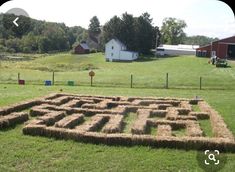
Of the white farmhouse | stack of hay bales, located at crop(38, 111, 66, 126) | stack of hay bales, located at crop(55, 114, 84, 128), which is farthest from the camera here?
the white farmhouse

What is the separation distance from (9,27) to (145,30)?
65.8 m

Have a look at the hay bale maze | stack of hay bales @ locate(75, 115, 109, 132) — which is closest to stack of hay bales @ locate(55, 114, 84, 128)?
the hay bale maze

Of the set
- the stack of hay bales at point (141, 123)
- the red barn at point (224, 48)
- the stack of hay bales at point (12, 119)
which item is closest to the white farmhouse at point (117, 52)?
the red barn at point (224, 48)

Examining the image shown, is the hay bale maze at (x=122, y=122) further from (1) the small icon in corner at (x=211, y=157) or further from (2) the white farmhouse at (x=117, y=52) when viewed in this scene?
(2) the white farmhouse at (x=117, y=52)

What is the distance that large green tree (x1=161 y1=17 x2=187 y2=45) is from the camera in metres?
108

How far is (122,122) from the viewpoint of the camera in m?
12.8

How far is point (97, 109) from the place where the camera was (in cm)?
1507

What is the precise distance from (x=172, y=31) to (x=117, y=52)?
51.3m

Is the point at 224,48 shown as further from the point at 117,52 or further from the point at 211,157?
the point at 211,157

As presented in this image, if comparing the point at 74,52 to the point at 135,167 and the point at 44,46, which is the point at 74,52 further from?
the point at 135,167

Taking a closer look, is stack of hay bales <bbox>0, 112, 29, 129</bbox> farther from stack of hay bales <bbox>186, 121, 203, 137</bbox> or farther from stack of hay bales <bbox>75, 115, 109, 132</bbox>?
stack of hay bales <bbox>186, 121, 203, 137</bbox>

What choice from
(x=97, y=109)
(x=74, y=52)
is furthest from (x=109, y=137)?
(x=74, y=52)

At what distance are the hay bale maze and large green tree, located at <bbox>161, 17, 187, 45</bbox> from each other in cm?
9274

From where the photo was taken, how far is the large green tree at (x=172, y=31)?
107750 mm
